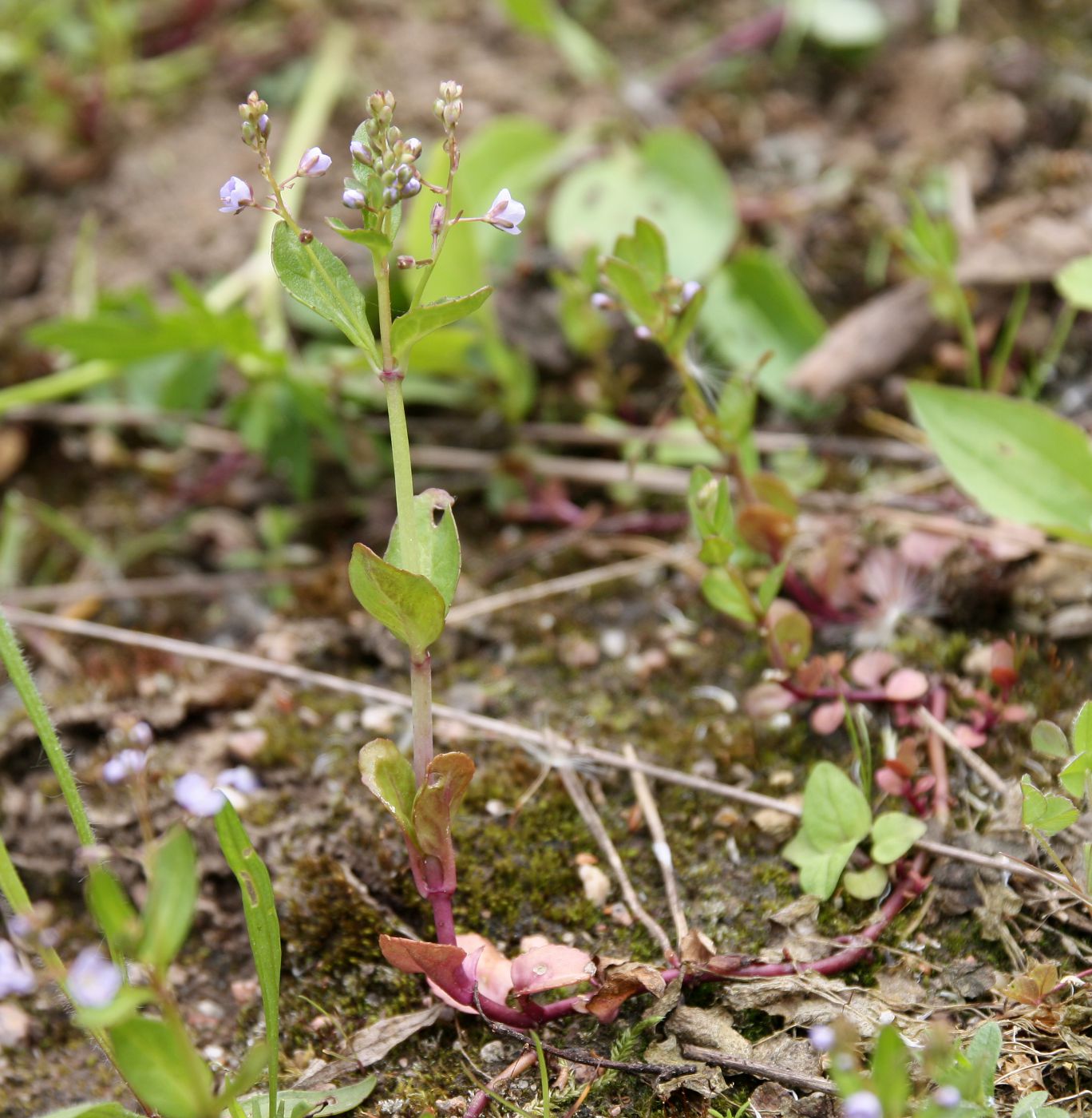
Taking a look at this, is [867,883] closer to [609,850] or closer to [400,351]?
[609,850]

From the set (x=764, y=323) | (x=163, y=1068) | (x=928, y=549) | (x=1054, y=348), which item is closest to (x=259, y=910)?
(x=163, y=1068)

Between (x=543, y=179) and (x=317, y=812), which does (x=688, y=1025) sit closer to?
(x=317, y=812)

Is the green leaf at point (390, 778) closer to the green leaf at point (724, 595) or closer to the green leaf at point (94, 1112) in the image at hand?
the green leaf at point (94, 1112)

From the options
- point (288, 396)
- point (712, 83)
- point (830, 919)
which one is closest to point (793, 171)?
point (712, 83)

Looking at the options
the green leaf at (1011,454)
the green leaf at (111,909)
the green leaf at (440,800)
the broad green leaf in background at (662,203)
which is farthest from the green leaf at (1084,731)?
the broad green leaf in background at (662,203)

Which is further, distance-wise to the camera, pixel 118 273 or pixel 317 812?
pixel 118 273

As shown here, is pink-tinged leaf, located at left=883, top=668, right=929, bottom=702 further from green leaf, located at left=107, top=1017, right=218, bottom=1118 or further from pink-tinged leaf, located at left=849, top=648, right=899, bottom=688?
green leaf, located at left=107, top=1017, right=218, bottom=1118
